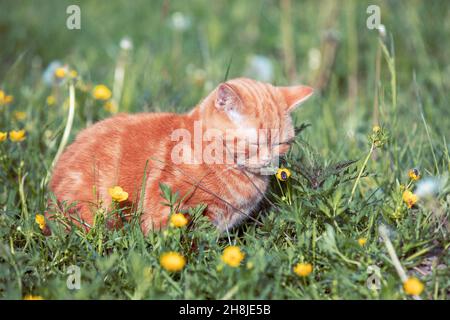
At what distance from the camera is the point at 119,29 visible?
4.94 m

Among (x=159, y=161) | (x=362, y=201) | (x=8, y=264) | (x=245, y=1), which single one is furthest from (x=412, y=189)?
(x=245, y=1)

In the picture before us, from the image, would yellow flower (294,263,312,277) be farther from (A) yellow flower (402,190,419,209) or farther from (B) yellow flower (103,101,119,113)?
(B) yellow flower (103,101,119,113)

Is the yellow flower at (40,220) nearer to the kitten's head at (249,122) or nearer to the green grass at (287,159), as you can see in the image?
the green grass at (287,159)

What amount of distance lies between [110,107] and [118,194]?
4.16 feet

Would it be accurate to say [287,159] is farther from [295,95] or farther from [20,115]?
[20,115]

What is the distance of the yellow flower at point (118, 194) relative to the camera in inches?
83.5

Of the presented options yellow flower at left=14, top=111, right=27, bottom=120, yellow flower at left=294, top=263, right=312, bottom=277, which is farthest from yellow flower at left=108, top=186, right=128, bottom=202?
yellow flower at left=14, top=111, right=27, bottom=120

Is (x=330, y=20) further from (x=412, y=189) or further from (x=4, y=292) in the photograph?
(x=4, y=292)

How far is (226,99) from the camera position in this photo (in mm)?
2133

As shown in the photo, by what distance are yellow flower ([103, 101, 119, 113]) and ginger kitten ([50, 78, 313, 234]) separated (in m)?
0.85

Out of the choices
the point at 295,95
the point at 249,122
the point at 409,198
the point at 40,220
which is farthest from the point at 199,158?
the point at 409,198

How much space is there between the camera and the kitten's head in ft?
7.13

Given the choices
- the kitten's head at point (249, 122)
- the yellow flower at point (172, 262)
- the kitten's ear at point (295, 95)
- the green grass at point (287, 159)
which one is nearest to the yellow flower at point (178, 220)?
the green grass at point (287, 159)

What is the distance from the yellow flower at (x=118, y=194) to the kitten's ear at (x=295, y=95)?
0.76 meters
